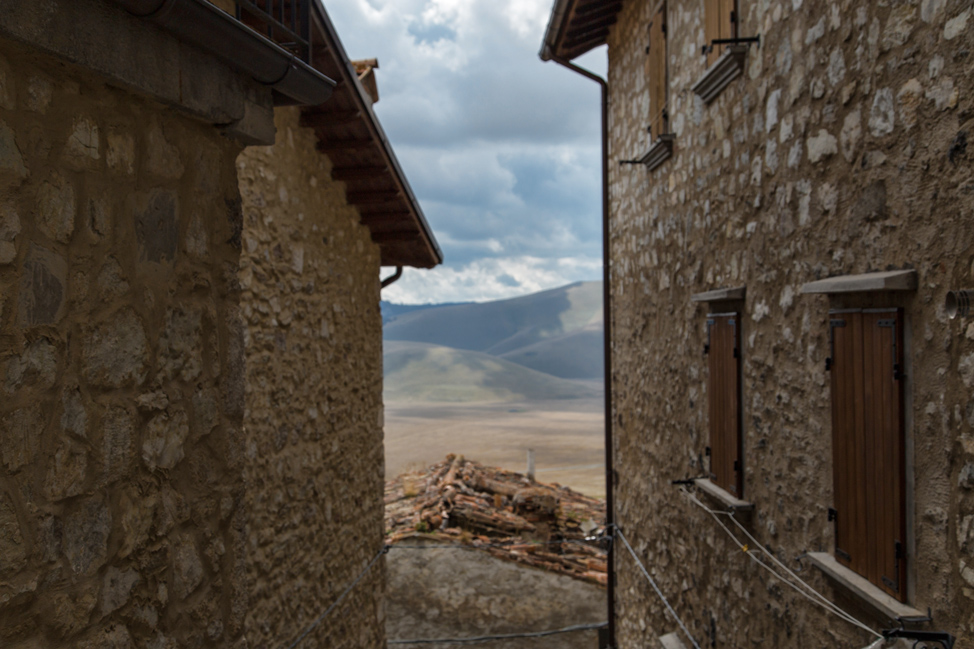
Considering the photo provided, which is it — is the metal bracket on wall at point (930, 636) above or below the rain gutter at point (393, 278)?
below

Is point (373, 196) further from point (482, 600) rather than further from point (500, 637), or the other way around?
point (482, 600)

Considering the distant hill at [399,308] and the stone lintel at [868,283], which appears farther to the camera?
the distant hill at [399,308]

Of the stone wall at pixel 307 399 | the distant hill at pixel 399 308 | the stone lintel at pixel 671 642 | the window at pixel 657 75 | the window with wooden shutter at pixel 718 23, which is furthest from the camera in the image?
the distant hill at pixel 399 308

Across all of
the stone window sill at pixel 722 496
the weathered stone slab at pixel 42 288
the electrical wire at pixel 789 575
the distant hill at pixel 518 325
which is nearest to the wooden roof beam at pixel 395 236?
the stone window sill at pixel 722 496

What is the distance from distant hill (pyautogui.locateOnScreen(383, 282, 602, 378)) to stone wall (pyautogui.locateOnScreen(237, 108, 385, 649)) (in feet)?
265

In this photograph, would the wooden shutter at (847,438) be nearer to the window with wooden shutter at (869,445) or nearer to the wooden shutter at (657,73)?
the window with wooden shutter at (869,445)

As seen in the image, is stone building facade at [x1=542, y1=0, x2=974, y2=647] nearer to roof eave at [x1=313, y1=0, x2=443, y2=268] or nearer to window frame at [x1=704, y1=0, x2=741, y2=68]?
window frame at [x1=704, y1=0, x2=741, y2=68]

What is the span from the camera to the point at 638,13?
7.15 metres

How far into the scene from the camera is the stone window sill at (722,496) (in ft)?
14.6

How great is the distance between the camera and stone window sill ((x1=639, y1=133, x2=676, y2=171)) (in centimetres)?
601

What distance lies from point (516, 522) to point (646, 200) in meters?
7.32

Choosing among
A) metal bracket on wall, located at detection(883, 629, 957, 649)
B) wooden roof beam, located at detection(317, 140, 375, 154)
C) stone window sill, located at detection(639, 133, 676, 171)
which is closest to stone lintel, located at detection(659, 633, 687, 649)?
metal bracket on wall, located at detection(883, 629, 957, 649)

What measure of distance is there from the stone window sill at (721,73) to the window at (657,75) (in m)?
1.10

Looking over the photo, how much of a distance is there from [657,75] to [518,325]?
10769 cm
